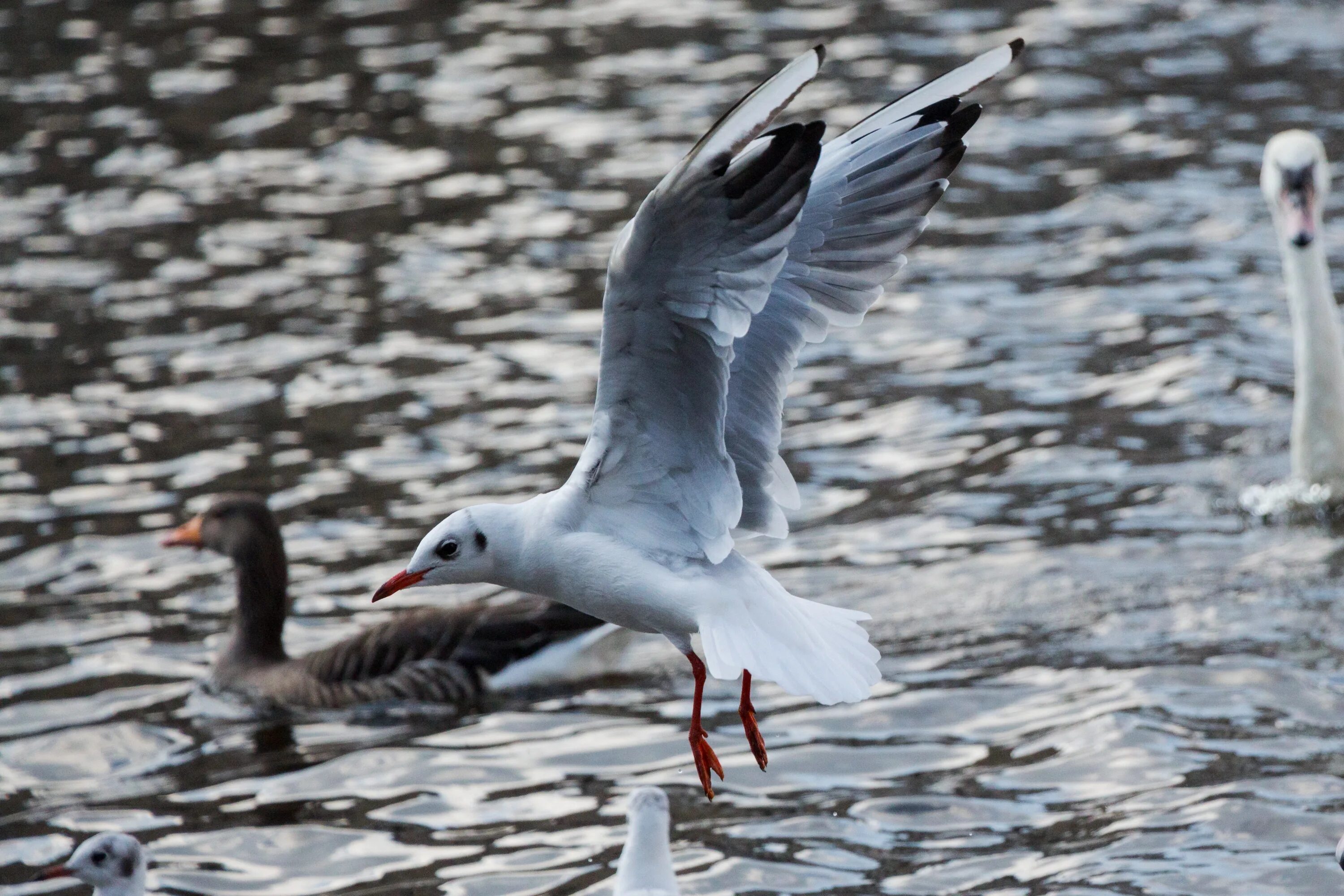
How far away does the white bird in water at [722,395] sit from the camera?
16.1ft

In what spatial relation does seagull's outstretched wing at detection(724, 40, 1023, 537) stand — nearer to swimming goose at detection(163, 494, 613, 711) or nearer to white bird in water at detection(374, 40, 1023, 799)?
white bird in water at detection(374, 40, 1023, 799)

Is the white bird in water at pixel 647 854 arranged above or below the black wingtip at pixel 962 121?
below

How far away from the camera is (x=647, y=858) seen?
5.92 metres

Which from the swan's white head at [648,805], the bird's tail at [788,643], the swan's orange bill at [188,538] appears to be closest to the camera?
the bird's tail at [788,643]

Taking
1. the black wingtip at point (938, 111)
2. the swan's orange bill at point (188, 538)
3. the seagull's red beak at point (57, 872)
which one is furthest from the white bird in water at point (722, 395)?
the swan's orange bill at point (188, 538)

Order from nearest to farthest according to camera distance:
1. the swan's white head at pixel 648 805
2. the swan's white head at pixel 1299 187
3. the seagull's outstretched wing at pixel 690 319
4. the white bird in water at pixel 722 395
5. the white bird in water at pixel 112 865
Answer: the seagull's outstretched wing at pixel 690 319, the white bird in water at pixel 722 395, the swan's white head at pixel 648 805, the white bird in water at pixel 112 865, the swan's white head at pixel 1299 187

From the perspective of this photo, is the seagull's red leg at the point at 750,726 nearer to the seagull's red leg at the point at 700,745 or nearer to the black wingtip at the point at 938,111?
the seagull's red leg at the point at 700,745

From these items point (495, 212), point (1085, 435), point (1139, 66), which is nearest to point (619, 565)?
point (1085, 435)

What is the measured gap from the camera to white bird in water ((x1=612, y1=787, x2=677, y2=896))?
5.89m

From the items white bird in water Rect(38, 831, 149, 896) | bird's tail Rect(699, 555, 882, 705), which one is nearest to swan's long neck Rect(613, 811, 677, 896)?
bird's tail Rect(699, 555, 882, 705)

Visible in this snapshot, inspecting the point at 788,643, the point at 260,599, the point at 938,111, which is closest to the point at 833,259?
the point at 938,111

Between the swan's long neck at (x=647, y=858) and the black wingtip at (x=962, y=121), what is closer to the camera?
the black wingtip at (x=962, y=121)

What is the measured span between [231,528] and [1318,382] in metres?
5.13

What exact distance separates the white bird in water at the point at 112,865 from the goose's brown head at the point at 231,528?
256 centimetres
